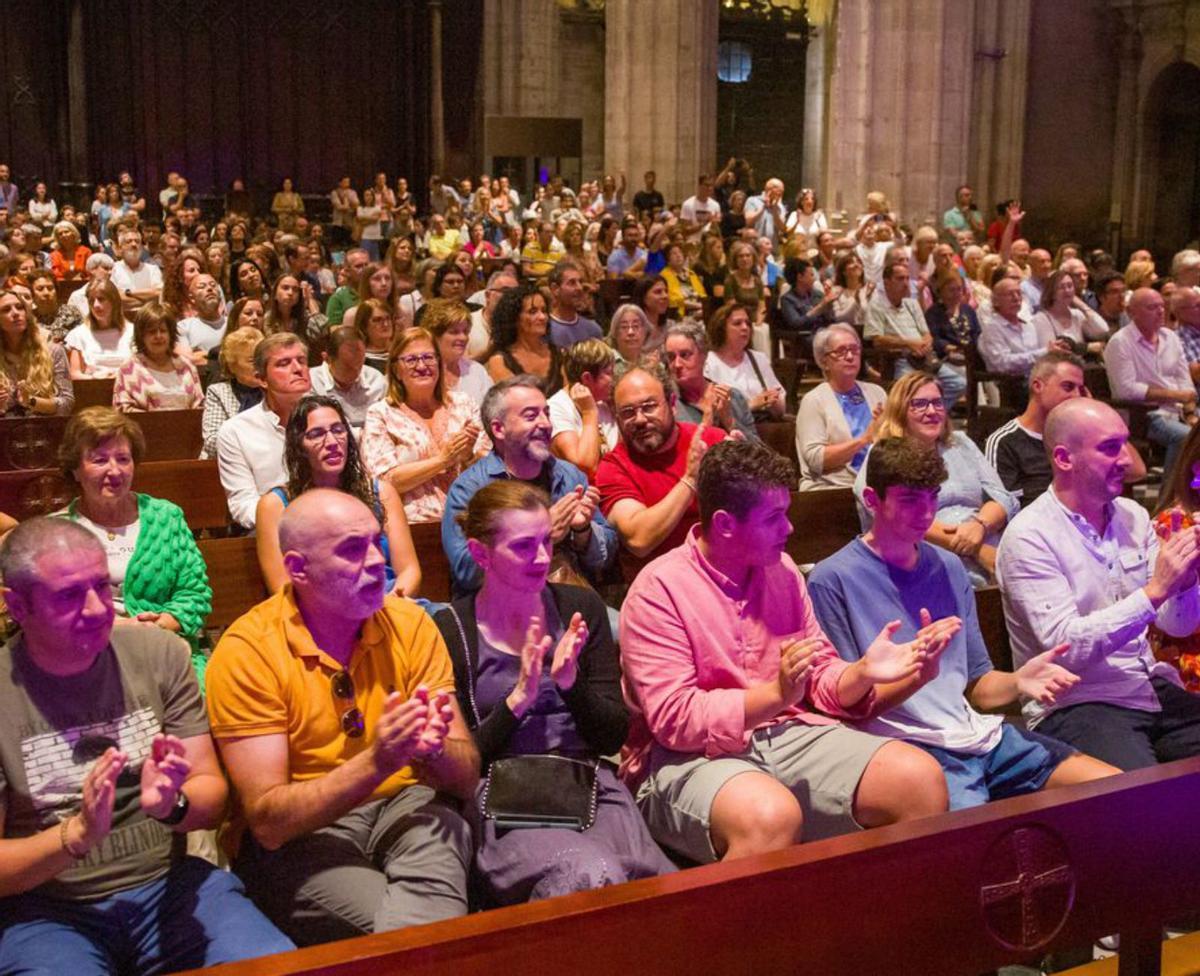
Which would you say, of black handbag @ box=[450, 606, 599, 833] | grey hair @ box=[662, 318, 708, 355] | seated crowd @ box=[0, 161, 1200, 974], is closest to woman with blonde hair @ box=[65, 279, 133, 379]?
seated crowd @ box=[0, 161, 1200, 974]

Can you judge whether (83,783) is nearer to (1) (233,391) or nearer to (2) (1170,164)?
(1) (233,391)

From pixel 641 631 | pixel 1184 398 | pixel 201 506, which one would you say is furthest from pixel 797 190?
pixel 641 631

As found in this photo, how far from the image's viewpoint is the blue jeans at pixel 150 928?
2797mm

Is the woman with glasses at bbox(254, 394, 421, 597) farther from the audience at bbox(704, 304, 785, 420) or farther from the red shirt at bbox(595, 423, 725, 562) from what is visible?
the audience at bbox(704, 304, 785, 420)

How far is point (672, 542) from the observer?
5.14m

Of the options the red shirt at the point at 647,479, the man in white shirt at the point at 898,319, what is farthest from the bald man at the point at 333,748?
the man in white shirt at the point at 898,319

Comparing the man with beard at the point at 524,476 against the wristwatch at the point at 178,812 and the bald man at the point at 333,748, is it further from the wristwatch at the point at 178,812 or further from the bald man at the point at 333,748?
the wristwatch at the point at 178,812

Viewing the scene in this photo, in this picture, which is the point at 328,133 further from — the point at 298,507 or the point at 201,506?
the point at 298,507

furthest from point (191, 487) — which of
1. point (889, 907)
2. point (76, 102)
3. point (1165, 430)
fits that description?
point (76, 102)

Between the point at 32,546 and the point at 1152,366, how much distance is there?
7.03 meters

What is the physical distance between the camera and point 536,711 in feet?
11.8

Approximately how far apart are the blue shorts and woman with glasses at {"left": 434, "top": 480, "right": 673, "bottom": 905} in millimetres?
854

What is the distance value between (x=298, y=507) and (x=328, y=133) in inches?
997

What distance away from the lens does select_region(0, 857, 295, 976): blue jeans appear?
2.80 m
